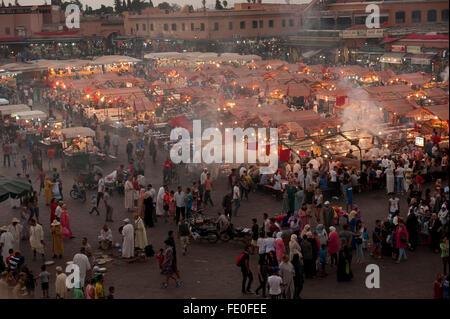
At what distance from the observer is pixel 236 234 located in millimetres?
14750

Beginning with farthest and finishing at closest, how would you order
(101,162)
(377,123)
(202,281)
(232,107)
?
(232,107), (377,123), (101,162), (202,281)

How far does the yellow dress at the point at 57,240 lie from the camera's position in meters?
14.1

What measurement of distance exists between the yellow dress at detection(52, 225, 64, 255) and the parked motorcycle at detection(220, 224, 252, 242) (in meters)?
3.74

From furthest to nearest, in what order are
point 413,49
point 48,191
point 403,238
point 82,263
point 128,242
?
point 413,49, point 48,191, point 128,242, point 403,238, point 82,263

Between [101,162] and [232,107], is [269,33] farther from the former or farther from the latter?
[101,162]

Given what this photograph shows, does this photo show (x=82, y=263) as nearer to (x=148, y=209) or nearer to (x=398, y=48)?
(x=148, y=209)

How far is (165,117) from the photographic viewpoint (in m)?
31.4

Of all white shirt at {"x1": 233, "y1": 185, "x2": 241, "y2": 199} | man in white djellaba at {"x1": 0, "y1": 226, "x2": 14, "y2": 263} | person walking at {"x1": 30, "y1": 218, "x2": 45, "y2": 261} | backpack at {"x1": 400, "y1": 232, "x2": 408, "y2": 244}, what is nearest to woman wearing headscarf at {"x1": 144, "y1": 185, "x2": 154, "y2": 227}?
white shirt at {"x1": 233, "y1": 185, "x2": 241, "y2": 199}

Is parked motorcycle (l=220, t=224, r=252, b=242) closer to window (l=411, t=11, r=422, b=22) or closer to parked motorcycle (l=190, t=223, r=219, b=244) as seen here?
parked motorcycle (l=190, t=223, r=219, b=244)

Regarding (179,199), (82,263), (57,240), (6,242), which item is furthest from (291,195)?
(6,242)

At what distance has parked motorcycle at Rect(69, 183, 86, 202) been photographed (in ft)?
62.3

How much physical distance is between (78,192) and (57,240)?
508 centimetres

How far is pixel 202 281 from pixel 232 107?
649 inches

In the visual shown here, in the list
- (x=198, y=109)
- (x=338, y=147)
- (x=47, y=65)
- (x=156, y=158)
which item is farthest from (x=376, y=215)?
(x=47, y=65)
